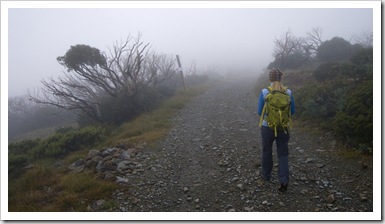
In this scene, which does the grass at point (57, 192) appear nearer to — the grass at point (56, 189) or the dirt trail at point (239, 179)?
the grass at point (56, 189)

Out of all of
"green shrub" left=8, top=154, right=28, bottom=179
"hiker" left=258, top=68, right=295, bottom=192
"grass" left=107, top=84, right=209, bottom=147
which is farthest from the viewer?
"grass" left=107, top=84, right=209, bottom=147

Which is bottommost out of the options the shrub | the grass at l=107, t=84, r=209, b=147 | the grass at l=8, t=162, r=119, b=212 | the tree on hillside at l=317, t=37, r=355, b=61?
the grass at l=8, t=162, r=119, b=212

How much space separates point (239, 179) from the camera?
494 centimetres

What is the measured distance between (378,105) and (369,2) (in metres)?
1.98

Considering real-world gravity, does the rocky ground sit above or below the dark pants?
below

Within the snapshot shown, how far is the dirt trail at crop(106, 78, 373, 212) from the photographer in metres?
4.16

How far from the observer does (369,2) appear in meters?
5.00

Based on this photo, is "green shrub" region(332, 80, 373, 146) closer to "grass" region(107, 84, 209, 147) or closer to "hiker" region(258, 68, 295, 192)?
"hiker" region(258, 68, 295, 192)

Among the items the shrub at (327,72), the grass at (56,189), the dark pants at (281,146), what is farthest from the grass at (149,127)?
the shrub at (327,72)

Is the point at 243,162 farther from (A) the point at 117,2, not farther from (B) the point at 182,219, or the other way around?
(A) the point at 117,2

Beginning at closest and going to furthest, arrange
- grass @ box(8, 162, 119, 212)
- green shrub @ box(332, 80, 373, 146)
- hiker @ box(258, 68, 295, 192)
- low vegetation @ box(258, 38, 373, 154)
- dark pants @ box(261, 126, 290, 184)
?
hiker @ box(258, 68, 295, 192), dark pants @ box(261, 126, 290, 184), grass @ box(8, 162, 119, 212), green shrub @ box(332, 80, 373, 146), low vegetation @ box(258, 38, 373, 154)

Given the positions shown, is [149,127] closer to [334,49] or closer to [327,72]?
[327,72]

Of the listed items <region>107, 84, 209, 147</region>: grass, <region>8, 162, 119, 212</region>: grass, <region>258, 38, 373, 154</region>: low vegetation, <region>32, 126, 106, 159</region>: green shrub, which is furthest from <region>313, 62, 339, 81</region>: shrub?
<region>8, 162, 119, 212</region>: grass

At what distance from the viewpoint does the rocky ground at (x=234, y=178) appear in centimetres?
417
